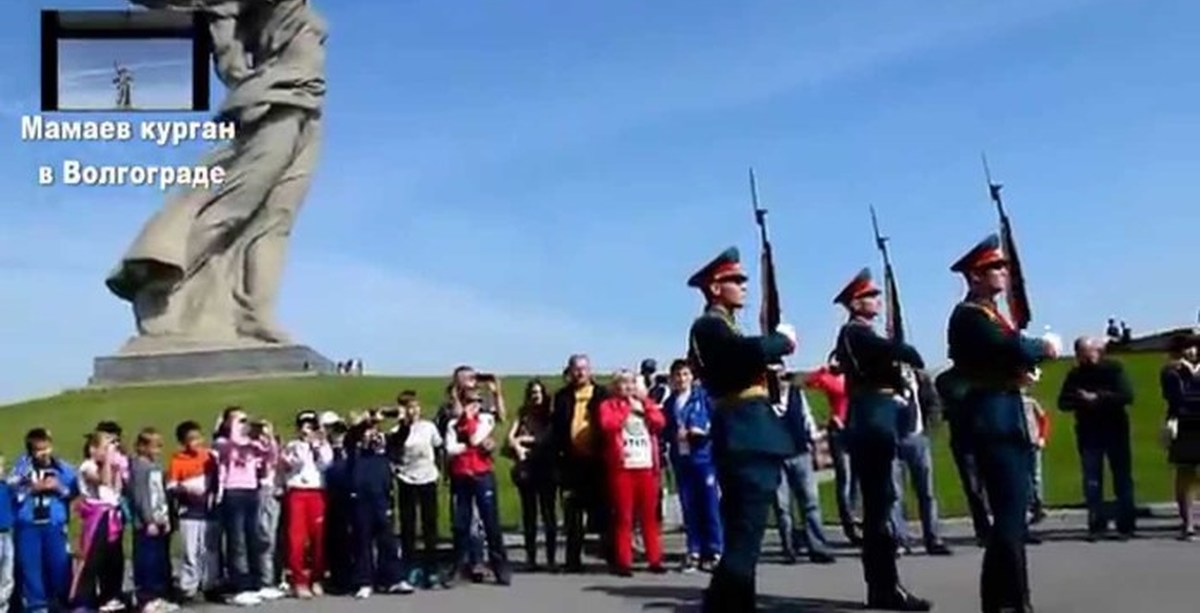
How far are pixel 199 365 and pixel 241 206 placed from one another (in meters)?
3.72

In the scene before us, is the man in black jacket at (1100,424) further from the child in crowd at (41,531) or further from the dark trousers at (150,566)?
the child in crowd at (41,531)

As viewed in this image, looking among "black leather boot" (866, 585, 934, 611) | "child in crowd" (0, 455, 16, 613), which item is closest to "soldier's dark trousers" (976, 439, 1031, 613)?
"black leather boot" (866, 585, 934, 611)

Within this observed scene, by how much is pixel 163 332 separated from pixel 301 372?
326cm

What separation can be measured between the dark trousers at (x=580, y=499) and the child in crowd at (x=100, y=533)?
11.2 ft

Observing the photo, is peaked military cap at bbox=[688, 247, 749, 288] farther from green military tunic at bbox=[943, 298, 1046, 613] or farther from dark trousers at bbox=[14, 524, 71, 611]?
dark trousers at bbox=[14, 524, 71, 611]

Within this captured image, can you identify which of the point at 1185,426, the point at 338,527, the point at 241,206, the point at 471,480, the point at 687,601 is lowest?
the point at 687,601

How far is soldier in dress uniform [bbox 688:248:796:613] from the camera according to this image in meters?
8.43

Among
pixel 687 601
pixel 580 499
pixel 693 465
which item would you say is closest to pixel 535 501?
pixel 580 499

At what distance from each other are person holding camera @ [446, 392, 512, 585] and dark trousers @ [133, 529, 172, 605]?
2193 mm

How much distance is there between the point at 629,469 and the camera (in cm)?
1241

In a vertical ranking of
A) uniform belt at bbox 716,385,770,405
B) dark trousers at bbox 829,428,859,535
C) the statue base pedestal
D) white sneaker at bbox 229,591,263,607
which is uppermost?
the statue base pedestal

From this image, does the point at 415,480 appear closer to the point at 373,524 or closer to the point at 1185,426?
the point at 373,524

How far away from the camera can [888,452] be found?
953cm

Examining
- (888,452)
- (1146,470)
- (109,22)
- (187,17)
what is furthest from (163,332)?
(888,452)
